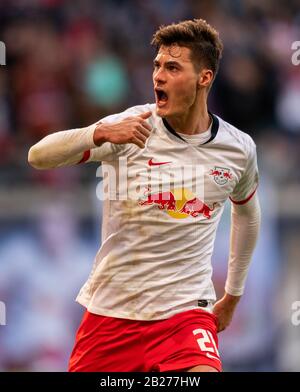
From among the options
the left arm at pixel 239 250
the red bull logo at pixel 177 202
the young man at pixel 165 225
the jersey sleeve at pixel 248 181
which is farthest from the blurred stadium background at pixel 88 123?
the red bull logo at pixel 177 202

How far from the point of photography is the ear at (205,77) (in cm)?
618

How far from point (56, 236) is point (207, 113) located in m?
4.10

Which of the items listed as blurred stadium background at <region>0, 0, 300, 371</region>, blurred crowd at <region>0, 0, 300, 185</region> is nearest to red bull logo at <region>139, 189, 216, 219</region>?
blurred stadium background at <region>0, 0, 300, 371</region>

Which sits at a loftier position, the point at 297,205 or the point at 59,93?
the point at 59,93

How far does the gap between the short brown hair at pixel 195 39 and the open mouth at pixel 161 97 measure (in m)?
0.28

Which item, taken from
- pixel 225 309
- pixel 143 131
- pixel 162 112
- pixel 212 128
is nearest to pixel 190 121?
pixel 212 128

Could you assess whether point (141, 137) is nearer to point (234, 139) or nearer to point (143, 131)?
point (143, 131)

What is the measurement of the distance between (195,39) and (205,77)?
0.23 meters

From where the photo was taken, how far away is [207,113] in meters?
6.29

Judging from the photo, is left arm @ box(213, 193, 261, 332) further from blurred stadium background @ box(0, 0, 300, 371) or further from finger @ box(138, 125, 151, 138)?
blurred stadium background @ box(0, 0, 300, 371)

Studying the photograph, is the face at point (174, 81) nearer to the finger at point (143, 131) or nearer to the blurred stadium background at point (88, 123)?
the finger at point (143, 131)

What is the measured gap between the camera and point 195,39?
613 centimetres
